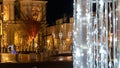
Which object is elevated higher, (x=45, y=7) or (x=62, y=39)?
(x=45, y=7)

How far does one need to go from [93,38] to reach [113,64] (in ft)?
1.78

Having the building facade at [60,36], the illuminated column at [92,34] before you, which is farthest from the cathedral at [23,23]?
the illuminated column at [92,34]

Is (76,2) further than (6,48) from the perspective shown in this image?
No

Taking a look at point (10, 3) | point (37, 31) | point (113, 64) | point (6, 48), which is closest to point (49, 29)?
point (37, 31)

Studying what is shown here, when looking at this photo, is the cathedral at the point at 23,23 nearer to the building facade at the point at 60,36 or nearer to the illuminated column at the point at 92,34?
the building facade at the point at 60,36

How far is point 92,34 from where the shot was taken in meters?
6.00

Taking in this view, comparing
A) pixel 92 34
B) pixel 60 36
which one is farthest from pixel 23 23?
pixel 92 34

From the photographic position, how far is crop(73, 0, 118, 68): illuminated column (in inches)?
225

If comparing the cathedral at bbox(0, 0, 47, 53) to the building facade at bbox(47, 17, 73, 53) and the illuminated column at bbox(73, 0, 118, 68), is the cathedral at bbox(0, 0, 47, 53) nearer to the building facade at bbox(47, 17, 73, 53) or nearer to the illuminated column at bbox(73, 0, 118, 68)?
the building facade at bbox(47, 17, 73, 53)

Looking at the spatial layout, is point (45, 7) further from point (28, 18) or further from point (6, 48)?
point (6, 48)

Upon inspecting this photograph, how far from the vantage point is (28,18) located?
34.4m

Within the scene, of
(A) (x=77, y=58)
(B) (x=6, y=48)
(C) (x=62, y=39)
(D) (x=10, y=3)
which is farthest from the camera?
(D) (x=10, y=3)

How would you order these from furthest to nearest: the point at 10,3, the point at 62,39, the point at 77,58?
the point at 10,3 < the point at 62,39 < the point at 77,58

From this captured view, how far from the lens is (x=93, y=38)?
6.15 meters
